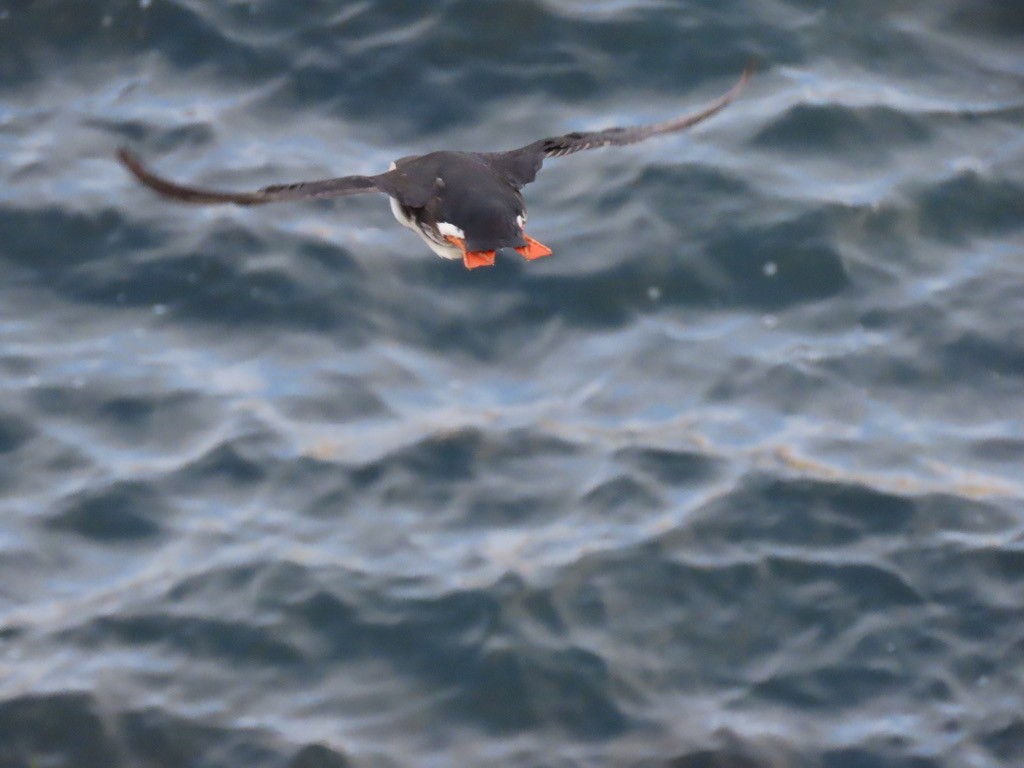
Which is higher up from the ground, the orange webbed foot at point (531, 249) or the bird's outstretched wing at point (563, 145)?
the bird's outstretched wing at point (563, 145)

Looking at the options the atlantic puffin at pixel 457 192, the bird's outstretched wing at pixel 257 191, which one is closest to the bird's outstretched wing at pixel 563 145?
the atlantic puffin at pixel 457 192

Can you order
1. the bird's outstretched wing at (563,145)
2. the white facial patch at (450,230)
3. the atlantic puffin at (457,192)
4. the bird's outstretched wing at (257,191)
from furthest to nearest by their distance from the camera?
the bird's outstretched wing at (563,145) < the white facial patch at (450,230) < the atlantic puffin at (457,192) < the bird's outstretched wing at (257,191)

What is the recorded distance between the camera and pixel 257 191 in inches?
214

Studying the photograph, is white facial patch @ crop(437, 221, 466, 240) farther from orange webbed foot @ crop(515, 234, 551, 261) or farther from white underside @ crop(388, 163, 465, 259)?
orange webbed foot @ crop(515, 234, 551, 261)

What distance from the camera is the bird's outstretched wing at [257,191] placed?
5.11 m

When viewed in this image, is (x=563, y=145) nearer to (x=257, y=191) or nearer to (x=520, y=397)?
(x=257, y=191)

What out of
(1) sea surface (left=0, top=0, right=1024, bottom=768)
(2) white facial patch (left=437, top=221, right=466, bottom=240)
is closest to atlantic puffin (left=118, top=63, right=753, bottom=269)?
(2) white facial patch (left=437, top=221, right=466, bottom=240)

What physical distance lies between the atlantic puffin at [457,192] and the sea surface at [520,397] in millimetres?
2367

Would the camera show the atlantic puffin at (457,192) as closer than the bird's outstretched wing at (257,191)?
No

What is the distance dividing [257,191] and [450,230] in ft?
2.34

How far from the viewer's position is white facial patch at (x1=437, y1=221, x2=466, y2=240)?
219 inches

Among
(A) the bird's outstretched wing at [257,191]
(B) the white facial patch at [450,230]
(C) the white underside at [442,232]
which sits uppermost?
Answer: (A) the bird's outstretched wing at [257,191]

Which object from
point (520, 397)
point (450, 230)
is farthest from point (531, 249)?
point (520, 397)

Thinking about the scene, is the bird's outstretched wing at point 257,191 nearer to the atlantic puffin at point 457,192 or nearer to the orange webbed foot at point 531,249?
the atlantic puffin at point 457,192
